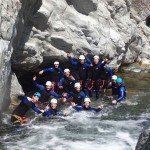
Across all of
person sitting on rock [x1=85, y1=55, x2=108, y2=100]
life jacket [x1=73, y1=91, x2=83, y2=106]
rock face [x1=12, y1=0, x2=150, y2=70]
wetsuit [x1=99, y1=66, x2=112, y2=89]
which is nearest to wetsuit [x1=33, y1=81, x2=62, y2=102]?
life jacket [x1=73, y1=91, x2=83, y2=106]

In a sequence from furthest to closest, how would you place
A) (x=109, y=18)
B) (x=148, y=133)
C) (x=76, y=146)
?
(x=109, y=18) < (x=76, y=146) < (x=148, y=133)

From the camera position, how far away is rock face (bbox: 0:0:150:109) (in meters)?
13.9

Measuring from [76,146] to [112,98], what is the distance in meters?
6.20

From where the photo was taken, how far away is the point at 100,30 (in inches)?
826

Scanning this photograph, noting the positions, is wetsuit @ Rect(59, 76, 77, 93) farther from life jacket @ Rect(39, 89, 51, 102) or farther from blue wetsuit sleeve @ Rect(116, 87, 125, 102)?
blue wetsuit sleeve @ Rect(116, 87, 125, 102)

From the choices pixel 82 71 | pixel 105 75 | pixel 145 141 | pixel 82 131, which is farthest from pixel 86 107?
pixel 145 141

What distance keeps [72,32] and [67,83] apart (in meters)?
3.32

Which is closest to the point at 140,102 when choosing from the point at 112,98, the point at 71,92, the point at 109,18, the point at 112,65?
the point at 112,98

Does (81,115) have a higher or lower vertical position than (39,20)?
lower

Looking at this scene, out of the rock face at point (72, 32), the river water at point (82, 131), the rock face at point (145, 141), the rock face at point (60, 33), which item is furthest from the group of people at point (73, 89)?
the rock face at point (145, 141)

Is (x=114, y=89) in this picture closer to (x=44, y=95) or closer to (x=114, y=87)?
(x=114, y=87)

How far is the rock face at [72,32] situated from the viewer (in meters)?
16.2

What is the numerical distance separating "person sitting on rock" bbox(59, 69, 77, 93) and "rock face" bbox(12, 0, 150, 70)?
50.9 inches

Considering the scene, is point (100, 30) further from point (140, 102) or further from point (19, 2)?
point (19, 2)
